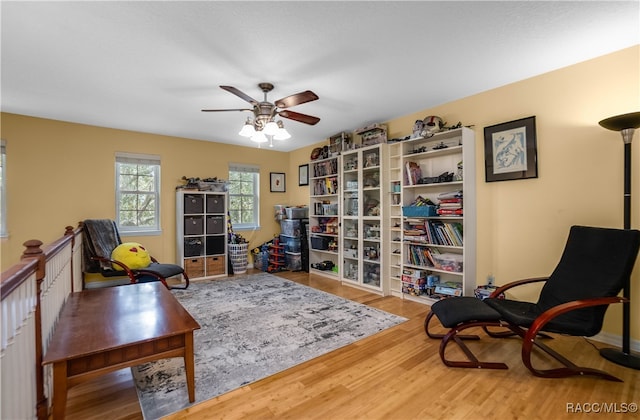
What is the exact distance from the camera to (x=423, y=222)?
3.64m

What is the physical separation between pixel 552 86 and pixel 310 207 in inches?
144

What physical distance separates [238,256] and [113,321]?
327cm

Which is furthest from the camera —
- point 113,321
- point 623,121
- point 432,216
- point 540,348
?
point 432,216

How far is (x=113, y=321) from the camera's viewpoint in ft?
6.33

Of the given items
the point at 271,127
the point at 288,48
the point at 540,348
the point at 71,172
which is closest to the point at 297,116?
the point at 271,127

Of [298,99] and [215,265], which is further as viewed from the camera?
[215,265]

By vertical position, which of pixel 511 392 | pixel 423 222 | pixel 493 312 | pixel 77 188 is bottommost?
pixel 511 392

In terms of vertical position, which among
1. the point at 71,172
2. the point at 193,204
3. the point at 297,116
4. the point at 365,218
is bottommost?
the point at 365,218

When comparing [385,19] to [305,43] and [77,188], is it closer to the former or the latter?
[305,43]

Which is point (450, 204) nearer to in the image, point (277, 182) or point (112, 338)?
point (112, 338)

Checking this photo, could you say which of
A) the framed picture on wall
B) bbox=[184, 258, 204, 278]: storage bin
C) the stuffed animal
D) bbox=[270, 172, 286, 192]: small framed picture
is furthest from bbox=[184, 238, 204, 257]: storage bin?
the framed picture on wall

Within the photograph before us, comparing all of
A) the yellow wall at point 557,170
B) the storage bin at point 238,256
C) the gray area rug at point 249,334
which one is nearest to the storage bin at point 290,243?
the storage bin at point 238,256

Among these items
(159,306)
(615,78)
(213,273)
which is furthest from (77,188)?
(615,78)

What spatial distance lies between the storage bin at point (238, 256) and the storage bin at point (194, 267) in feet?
1.69
